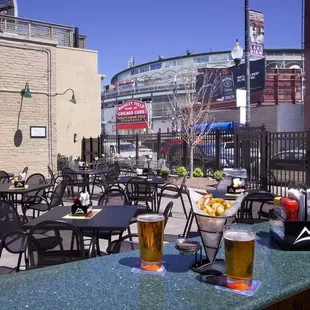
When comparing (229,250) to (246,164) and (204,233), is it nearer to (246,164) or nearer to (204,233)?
(204,233)

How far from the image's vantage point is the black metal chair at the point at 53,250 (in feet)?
9.37

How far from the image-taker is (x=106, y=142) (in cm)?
1947

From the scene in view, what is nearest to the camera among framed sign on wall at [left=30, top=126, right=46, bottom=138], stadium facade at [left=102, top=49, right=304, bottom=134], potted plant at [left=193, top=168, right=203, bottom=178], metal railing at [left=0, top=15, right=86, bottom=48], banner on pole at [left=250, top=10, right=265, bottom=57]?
potted plant at [left=193, top=168, right=203, bottom=178]

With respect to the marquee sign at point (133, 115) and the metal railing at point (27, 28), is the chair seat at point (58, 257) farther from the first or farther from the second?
the marquee sign at point (133, 115)

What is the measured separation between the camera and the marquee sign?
41688 millimetres

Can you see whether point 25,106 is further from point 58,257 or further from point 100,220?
point 58,257

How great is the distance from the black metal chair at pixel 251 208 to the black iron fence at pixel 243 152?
84.0 inches

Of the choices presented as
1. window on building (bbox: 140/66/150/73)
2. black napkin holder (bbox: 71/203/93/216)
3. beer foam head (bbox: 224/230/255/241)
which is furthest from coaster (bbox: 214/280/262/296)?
window on building (bbox: 140/66/150/73)

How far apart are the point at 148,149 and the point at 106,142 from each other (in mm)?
2313

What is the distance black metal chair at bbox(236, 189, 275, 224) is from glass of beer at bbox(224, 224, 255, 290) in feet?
11.8

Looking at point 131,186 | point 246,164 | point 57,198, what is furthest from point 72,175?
point 246,164

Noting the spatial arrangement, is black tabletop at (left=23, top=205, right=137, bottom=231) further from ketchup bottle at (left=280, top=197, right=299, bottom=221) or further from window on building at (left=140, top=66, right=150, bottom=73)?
window on building at (left=140, top=66, right=150, bottom=73)

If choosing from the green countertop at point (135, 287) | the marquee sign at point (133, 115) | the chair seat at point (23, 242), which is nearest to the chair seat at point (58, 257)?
the chair seat at point (23, 242)

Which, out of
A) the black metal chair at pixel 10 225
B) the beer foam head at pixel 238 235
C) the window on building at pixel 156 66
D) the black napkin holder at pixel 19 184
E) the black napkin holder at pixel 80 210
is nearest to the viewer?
the beer foam head at pixel 238 235
